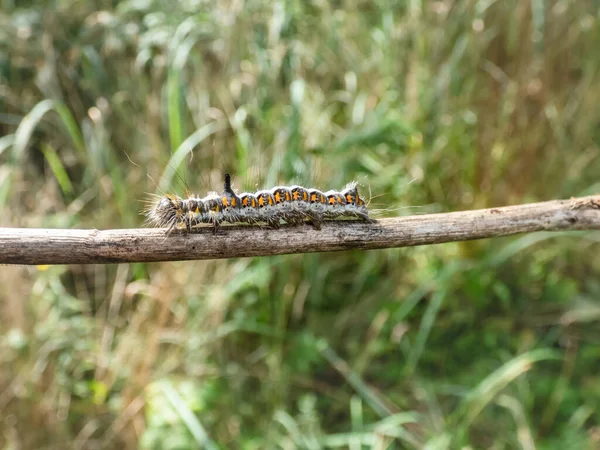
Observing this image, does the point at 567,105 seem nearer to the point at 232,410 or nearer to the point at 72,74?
the point at 232,410

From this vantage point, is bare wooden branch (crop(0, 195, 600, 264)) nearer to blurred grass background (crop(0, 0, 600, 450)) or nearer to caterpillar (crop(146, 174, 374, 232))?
caterpillar (crop(146, 174, 374, 232))

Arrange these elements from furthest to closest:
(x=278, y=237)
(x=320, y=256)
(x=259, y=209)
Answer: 1. (x=320, y=256)
2. (x=259, y=209)
3. (x=278, y=237)

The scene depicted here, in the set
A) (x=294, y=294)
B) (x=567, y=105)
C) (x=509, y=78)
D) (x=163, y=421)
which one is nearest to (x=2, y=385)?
(x=163, y=421)

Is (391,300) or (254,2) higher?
(254,2)

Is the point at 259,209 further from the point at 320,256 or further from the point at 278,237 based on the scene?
the point at 320,256

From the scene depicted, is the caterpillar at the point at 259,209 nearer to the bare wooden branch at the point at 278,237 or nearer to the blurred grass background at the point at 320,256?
the bare wooden branch at the point at 278,237

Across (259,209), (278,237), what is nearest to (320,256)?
(259,209)
